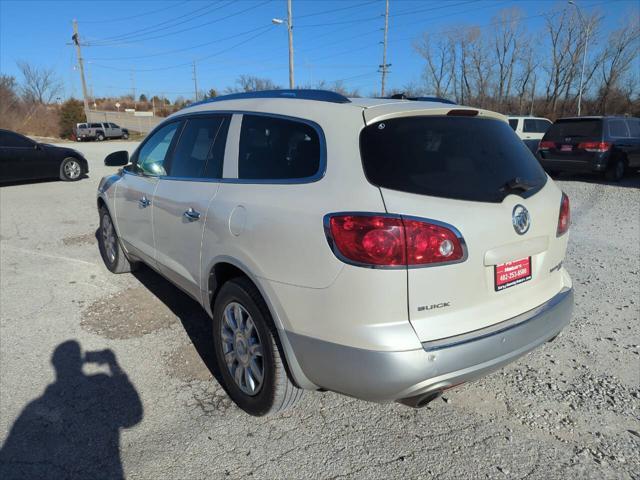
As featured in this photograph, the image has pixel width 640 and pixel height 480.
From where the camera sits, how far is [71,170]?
1306 centimetres

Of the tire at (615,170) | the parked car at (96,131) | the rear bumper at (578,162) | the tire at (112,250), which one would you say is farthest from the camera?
the parked car at (96,131)

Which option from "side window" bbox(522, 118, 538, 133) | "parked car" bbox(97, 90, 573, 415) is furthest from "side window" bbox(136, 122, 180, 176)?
"side window" bbox(522, 118, 538, 133)

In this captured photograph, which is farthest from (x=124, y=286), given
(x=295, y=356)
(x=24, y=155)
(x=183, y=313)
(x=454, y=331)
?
(x=24, y=155)

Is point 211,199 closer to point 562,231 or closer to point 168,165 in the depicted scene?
point 168,165

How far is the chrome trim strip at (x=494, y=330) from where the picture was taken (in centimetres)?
207

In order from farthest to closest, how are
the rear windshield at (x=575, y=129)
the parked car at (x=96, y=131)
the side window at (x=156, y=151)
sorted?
the parked car at (x=96, y=131), the rear windshield at (x=575, y=129), the side window at (x=156, y=151)

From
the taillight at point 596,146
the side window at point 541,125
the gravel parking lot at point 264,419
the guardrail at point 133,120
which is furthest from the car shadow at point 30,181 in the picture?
the guardrail at point 133,120

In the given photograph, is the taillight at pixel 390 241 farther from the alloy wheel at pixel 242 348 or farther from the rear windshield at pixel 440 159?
the alloy wheel at pixel 242 348

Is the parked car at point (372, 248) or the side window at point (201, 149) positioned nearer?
the parked car at point (372, 248)

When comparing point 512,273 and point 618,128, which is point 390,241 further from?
point 618,128

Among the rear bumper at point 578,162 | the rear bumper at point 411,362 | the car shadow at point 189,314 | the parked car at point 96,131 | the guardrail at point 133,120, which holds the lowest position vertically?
the car shadow at point 189,314

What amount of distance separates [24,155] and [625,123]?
1590 centimetres

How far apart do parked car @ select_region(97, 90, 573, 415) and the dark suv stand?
10557 millimetres

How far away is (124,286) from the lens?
4895mm
